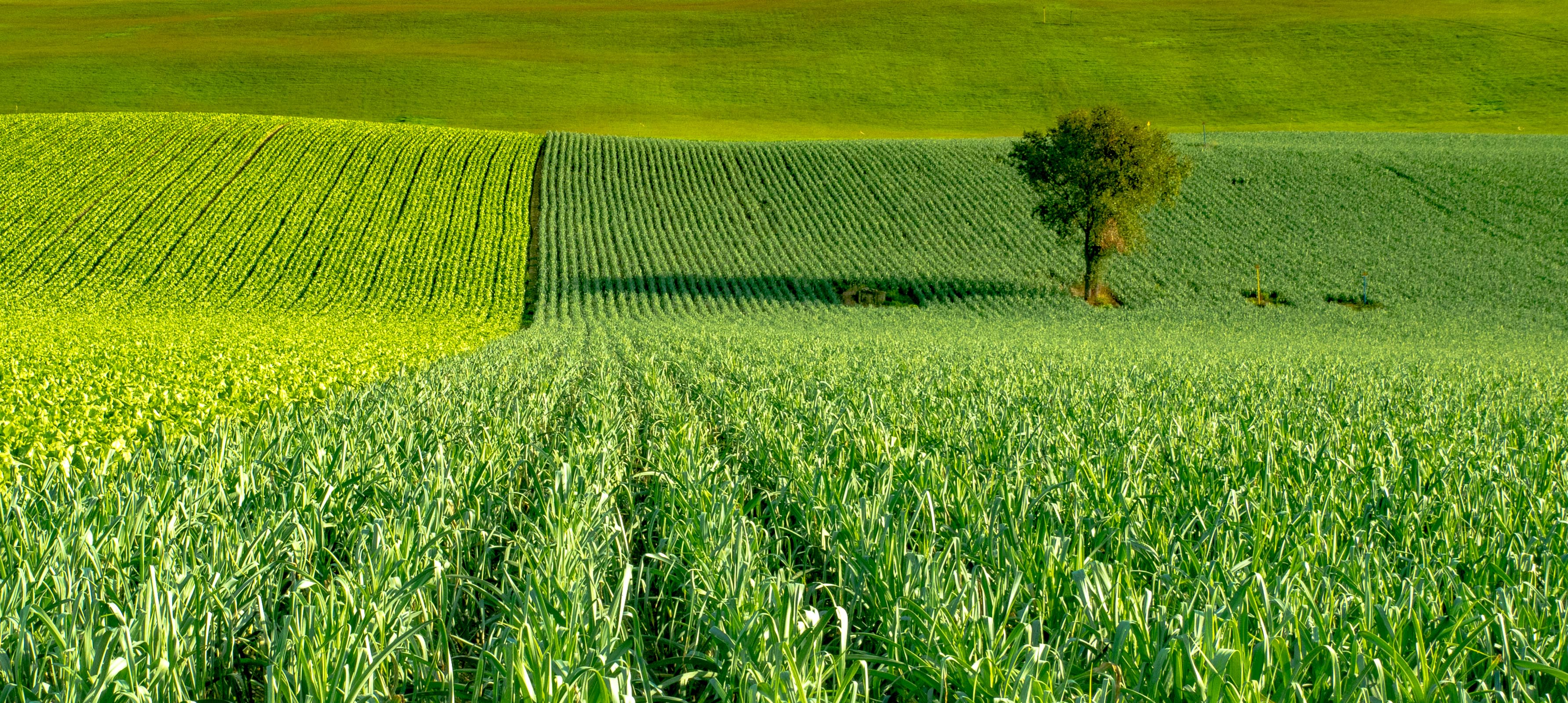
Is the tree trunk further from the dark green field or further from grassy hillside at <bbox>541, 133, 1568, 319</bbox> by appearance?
grassy hillside at <bbox>541, 133, 1568, 319</bbox>

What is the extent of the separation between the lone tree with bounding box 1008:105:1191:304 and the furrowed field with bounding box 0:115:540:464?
19816mm

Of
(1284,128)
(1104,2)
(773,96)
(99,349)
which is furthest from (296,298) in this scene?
(1104,2)

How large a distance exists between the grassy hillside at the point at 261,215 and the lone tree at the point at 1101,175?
1985 cm

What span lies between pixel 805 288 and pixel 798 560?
3352 cm

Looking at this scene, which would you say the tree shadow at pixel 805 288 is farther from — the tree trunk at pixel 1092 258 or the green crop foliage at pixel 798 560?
the green crop foliage at pixel 798 560

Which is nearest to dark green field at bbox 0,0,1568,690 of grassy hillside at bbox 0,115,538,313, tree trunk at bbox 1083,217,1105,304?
grassy hillside at bbox 0,115,538,313

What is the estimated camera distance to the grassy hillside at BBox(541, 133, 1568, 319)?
35875 mm

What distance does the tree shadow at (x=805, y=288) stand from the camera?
1384 inches

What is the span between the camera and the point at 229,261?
36344 mm

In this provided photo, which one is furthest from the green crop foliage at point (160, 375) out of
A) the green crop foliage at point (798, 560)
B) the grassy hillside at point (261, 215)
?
the grassy hillside at point (261, 215)

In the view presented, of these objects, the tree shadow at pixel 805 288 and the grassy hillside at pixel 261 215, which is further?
the tree shadow at pixel 805 288

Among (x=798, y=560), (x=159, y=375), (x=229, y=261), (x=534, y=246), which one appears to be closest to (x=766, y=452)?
(x=798, y=560)

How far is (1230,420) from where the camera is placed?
19.0 feet

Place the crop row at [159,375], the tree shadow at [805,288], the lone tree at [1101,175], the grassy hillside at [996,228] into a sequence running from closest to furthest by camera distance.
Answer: the crop row at [159,375]
the lone tree at [1101,175]
the tree shadow at [805,288]
the grassy hillside at [996,228]
